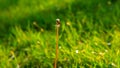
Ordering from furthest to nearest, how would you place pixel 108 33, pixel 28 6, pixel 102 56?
pixel 28 6 → pixel 108 33 → pixel 102 56

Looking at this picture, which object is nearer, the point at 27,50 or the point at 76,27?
the point at 27,50

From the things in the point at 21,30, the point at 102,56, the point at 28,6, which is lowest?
the point at 102,56

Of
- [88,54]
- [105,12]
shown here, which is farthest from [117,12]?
[88,54]

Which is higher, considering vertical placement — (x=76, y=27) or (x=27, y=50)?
(x=76, y=27)

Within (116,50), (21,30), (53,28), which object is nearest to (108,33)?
(116,50)

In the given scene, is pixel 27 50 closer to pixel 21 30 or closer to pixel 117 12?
pixel 21 30

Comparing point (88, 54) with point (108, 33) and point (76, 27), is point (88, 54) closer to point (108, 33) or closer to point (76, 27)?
point (108, 33)

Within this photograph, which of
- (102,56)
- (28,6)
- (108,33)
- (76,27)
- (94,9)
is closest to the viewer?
(102,56)
